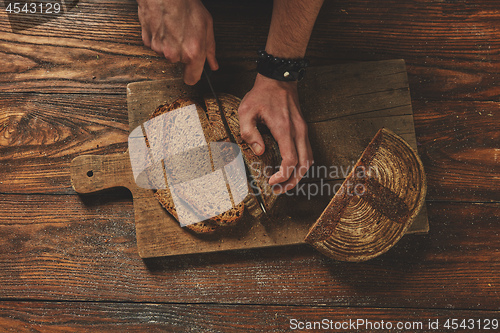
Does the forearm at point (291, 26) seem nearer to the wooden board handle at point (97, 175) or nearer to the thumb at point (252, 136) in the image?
the thumb at point (252, 136)

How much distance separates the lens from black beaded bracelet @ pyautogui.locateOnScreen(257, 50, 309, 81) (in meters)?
1.46

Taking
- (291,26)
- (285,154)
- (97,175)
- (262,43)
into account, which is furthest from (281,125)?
(97,175)

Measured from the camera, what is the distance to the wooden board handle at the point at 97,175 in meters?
1.58

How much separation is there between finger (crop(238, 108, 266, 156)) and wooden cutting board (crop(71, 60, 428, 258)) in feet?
0.81

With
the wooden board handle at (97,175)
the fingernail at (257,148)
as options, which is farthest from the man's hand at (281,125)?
the wooden board handle at (97,175)

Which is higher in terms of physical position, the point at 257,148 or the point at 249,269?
the point at 257,148

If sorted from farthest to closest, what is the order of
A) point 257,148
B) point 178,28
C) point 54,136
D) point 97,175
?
point 54,136
point 97,175
point 257,148
point 178,28

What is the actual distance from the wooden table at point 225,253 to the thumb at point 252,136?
0.39m

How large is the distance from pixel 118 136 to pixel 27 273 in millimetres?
817

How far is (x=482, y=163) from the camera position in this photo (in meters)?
1.66

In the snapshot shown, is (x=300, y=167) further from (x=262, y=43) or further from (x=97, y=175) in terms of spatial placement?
(x=97, y=175)

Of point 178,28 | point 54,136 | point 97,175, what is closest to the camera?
point 178,28

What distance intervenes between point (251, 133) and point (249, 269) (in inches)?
26.8

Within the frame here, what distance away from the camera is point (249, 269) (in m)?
1.62
